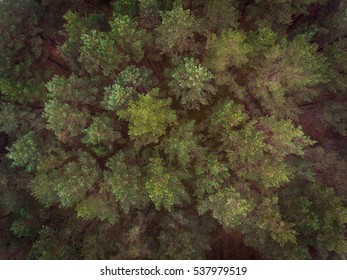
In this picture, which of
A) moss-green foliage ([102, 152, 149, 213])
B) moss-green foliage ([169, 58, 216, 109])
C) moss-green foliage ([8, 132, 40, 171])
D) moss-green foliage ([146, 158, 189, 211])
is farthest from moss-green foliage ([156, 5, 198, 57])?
moss-green foliage ([8, 132, 40, 171])

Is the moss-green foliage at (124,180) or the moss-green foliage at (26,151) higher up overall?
the moss-green foliage at (26,151)

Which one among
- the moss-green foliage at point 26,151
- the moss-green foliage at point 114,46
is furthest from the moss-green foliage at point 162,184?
the moss-green foliage at point 26,151

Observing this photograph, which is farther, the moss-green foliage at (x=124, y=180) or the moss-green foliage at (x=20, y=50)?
the moss-green foliage at (x=20, y=50)

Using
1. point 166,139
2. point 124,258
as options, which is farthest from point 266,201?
point 124,258

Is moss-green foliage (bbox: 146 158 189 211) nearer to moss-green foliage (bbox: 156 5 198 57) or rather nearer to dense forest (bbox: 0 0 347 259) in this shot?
dense forest (bbox: 0 0 347 259)

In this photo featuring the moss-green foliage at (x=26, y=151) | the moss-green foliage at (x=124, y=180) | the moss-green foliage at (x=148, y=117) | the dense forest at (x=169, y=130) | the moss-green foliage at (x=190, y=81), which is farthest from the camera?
the moss-green foliage at (x=26, y=151)

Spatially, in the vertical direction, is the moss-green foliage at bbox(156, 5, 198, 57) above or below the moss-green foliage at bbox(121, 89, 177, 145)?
above

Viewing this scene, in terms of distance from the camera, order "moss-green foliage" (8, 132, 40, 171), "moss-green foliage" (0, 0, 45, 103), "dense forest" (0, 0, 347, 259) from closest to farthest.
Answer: "dense forest" (0, 0, 347, 259) < "moss-green foliage" (8, 132, 40, 171) < "moss-green foliage" (0, 0, 45, 103)

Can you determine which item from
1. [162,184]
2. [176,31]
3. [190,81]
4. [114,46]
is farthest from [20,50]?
[162,184]

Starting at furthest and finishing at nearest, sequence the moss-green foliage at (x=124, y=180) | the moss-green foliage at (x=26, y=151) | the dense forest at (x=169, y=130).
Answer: the moss-green foliage at (x=26, y=151) < the dense forest at (x=169, y=130) < the moss-green foliage at (x=124, y=180)

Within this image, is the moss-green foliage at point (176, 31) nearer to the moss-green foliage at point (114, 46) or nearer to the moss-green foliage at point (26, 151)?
the moss-green foliage at point (114, 46)
